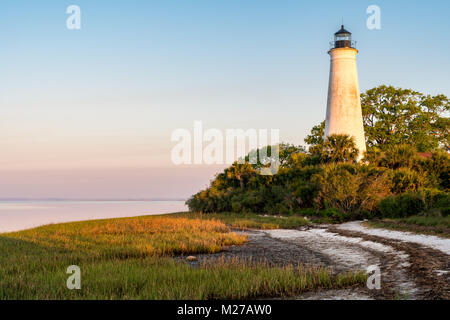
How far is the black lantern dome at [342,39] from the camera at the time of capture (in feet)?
114

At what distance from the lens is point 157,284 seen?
25.6 feet

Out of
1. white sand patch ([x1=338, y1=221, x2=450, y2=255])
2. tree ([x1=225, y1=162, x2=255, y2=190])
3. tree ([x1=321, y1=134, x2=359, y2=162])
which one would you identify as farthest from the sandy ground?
tree ([x1=225, y1=162, x2=255, y2=190])

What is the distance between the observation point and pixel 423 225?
16469 mm

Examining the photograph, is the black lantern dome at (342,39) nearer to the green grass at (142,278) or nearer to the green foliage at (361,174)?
the green foliage at (361,174)

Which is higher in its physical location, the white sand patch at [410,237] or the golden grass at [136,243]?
the white sand patch at [410,237]

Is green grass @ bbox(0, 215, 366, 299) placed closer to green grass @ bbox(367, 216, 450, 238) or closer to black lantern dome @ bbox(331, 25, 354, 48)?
green grass @ bbox(367, 216, 450, 238)

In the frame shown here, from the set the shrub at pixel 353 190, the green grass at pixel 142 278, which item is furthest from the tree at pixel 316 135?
the green grass at pixel 142 278

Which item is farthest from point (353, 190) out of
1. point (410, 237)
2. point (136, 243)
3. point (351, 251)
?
point (136, 243)

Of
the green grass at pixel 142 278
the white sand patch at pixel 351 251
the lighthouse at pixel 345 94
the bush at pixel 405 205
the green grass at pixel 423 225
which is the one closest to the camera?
the green grass at pixel 142 278

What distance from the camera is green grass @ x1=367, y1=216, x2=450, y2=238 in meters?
14.6

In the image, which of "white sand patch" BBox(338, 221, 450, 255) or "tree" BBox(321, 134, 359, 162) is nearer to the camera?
"white sand patch" BBox(338, 221, 450, 255)

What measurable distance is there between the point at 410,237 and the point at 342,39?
24.6 metres

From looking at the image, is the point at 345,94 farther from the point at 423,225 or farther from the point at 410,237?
the point at 410,237
